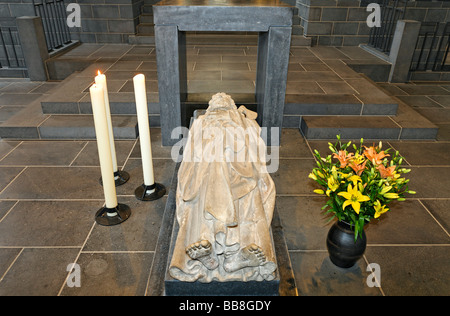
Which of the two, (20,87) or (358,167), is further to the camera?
(20,87)

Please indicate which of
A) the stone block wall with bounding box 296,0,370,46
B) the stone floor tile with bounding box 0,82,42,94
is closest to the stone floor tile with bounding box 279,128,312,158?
the stone block wall with bounding box 296,0,370,46

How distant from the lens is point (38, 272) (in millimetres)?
2172

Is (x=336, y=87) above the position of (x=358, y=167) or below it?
below

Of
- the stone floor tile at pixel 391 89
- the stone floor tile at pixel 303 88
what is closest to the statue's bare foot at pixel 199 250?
the stone floor tile at pixel 303 88

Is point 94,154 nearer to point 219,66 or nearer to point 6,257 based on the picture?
point 6,257

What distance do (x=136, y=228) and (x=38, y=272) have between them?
0.67m

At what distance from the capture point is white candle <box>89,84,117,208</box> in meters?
1.99

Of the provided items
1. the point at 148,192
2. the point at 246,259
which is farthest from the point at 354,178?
the point at 148,192

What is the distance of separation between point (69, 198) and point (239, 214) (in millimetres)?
1706

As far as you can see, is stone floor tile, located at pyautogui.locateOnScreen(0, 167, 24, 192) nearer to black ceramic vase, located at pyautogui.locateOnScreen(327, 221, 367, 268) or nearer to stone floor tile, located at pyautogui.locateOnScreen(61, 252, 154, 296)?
stone floor tile, located at pyautogui.locateOnScreen(61, 252, 154, 296)

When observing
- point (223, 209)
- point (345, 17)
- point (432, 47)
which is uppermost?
point (345, 17)

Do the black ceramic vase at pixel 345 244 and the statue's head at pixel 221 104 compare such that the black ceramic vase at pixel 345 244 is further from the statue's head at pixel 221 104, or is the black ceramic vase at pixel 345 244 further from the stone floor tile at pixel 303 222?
the statue's head at pixel 221 104

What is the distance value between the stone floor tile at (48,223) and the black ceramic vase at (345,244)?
169cm

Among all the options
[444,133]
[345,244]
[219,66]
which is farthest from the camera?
[219,66]
